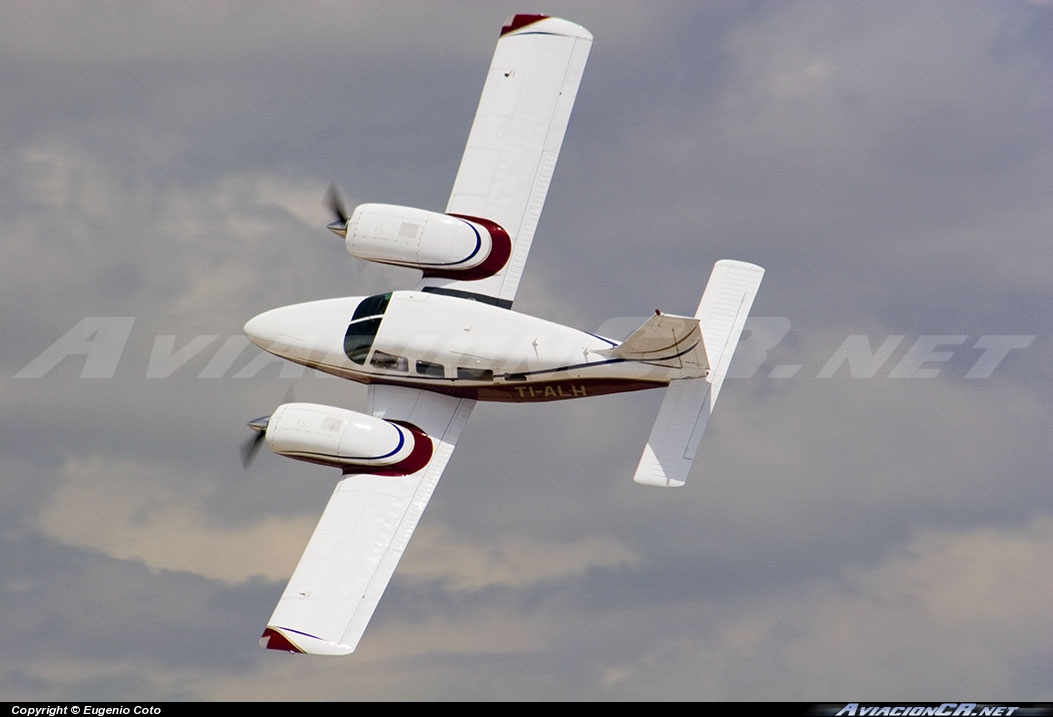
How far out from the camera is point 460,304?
171 feet

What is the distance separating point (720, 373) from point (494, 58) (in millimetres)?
13572

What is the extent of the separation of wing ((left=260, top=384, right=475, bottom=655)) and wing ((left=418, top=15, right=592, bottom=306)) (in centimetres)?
406

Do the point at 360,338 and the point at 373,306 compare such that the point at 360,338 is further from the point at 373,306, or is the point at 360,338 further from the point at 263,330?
the point at 263,330

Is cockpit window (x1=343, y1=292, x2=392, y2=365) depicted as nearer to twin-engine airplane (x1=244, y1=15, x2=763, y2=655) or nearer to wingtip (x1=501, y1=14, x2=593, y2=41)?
twin-engine airplane (x1=244, y1=15, x2=763, y2=655)

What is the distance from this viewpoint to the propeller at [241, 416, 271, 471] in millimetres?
51125

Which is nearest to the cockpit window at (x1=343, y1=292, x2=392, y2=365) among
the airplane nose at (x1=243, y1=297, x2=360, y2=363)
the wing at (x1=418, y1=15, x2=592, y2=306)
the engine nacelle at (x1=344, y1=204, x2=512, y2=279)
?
the airplane nose at (x1=243, y1=297, x2=360, y2=363)


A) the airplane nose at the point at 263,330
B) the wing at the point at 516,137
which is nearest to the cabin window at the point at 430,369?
the wing at the point at 516,137

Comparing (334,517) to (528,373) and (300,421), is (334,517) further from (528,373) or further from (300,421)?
(528,373)

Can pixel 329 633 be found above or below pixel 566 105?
below

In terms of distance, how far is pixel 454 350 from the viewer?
2028 inches

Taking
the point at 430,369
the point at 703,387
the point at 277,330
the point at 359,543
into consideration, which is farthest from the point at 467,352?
the point at 703,387

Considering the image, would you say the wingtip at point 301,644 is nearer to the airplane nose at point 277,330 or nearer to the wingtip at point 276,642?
the wingtip at point 276,642
